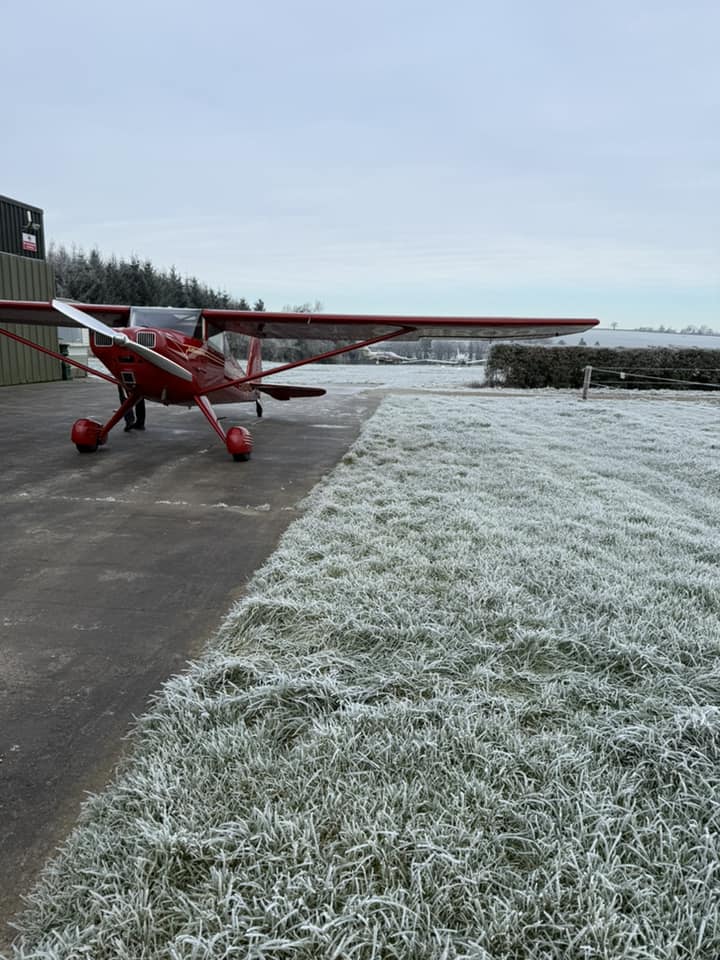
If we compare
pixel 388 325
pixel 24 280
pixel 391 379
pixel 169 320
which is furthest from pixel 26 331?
pixel 391 379

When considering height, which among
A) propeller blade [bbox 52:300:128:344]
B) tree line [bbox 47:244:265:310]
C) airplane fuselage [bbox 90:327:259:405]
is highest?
tree line [bbox 47:244:265:310]

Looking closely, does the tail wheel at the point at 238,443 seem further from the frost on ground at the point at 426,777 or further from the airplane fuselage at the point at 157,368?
the frost on ground at the point at 426,777

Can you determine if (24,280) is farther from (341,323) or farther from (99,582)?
(99,582)

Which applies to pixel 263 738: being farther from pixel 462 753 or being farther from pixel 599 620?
pixel 599 620

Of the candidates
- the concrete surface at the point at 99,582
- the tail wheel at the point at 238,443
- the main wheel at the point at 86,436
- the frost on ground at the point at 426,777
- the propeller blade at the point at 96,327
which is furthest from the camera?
the main wheel at the point at 86,436

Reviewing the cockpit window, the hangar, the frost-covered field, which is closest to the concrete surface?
the cockpit window

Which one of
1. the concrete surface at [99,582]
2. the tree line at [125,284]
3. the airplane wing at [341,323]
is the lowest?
the concrete surface at [99,582]

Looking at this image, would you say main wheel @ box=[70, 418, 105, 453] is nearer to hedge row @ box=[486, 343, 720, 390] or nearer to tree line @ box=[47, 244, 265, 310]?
hedge row @ box=[486, 343, 720, 390]

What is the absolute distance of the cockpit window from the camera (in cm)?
700

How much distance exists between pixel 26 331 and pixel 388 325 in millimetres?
13768

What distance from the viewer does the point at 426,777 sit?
157 cm

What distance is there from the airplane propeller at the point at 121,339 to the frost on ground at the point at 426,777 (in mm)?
3769

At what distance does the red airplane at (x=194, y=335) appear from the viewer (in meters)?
6.22

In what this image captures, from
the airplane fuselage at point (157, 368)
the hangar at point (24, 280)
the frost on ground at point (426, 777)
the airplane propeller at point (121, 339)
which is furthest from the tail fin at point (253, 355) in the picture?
the hangar at point (24, 280)
